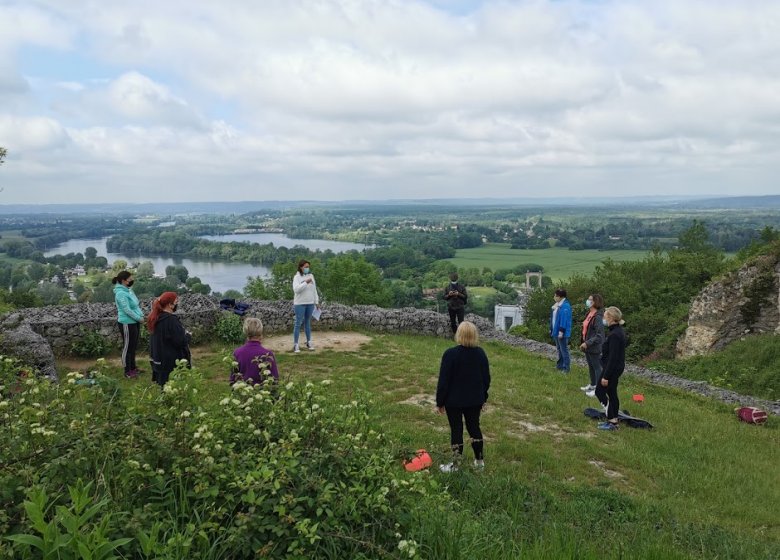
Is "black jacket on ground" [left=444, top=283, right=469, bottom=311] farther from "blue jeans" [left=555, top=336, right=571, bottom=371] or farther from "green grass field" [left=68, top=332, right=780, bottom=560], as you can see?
"blue jeans" [left=555, top=336, right=571, bottom=371]

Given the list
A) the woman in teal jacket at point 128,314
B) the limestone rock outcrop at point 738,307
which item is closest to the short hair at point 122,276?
the woman in teal jacket at point 128,314

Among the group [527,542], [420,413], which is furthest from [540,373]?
[527,542]

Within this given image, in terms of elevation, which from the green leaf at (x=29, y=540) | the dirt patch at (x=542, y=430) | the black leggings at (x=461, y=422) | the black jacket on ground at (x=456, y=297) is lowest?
the dirt patch at (x=542, y=430)

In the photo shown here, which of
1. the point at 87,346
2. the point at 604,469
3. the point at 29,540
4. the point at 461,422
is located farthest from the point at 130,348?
the point at 604,469

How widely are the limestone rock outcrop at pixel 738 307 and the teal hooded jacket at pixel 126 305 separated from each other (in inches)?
771

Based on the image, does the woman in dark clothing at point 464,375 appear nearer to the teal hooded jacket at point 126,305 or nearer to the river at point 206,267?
the teal hooded jacket at point 126,305

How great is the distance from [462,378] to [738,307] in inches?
721

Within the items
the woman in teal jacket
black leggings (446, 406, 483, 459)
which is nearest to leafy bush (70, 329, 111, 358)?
the woman in teal jacket

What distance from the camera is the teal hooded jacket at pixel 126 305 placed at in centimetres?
861

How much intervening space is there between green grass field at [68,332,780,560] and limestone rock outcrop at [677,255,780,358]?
10.8m

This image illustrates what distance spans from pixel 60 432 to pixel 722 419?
1008cm

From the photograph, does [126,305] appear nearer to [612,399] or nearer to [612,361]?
[612,361]

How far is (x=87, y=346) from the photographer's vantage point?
10195mm

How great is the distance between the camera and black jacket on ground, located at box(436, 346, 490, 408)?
18.1 feet
